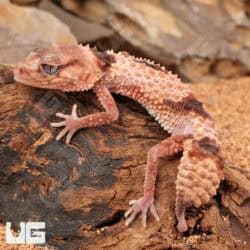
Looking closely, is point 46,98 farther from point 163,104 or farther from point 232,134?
point 232,134

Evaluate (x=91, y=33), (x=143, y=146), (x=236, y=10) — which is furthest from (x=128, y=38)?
(x=143, y=146)

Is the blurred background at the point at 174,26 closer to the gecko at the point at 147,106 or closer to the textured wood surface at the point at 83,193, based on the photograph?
the gecko at the point at 147,106

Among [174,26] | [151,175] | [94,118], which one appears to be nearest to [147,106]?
[94,118]

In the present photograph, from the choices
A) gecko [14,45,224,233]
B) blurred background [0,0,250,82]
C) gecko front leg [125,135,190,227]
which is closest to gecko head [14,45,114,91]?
gecko [14,45,224,233]

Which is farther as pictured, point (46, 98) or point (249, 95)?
point (249, 95)

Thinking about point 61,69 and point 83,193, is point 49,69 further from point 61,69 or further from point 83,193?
point 83,193

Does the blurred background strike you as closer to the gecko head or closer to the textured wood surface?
the gecko head

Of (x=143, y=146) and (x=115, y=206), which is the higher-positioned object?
(x=143, y=146)
